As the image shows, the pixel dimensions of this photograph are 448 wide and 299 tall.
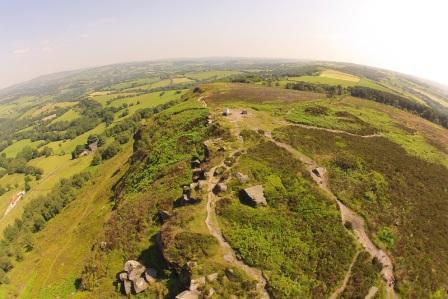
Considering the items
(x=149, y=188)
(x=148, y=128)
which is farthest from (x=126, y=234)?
(x=148, y=128)

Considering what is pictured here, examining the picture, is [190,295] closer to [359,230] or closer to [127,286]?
[127,286]

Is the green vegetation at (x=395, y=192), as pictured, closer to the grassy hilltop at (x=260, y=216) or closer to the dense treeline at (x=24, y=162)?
the grassy hilltop at (x=260, y=216)

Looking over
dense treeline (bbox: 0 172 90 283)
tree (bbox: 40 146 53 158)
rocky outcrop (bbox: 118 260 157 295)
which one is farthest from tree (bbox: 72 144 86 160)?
rocky outcrop (bbox: 118 260 157 295)

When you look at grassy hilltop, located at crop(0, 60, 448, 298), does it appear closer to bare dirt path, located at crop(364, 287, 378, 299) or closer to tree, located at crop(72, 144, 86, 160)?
bare dirt path, located at crop(364, 287, 378, 299)

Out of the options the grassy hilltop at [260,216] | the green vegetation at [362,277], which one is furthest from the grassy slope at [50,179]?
the green vegetation at [362,277]

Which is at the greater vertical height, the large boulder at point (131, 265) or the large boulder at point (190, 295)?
the large boulder at point (190, 295)

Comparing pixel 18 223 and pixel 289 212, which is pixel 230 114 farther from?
pixel 18 223
